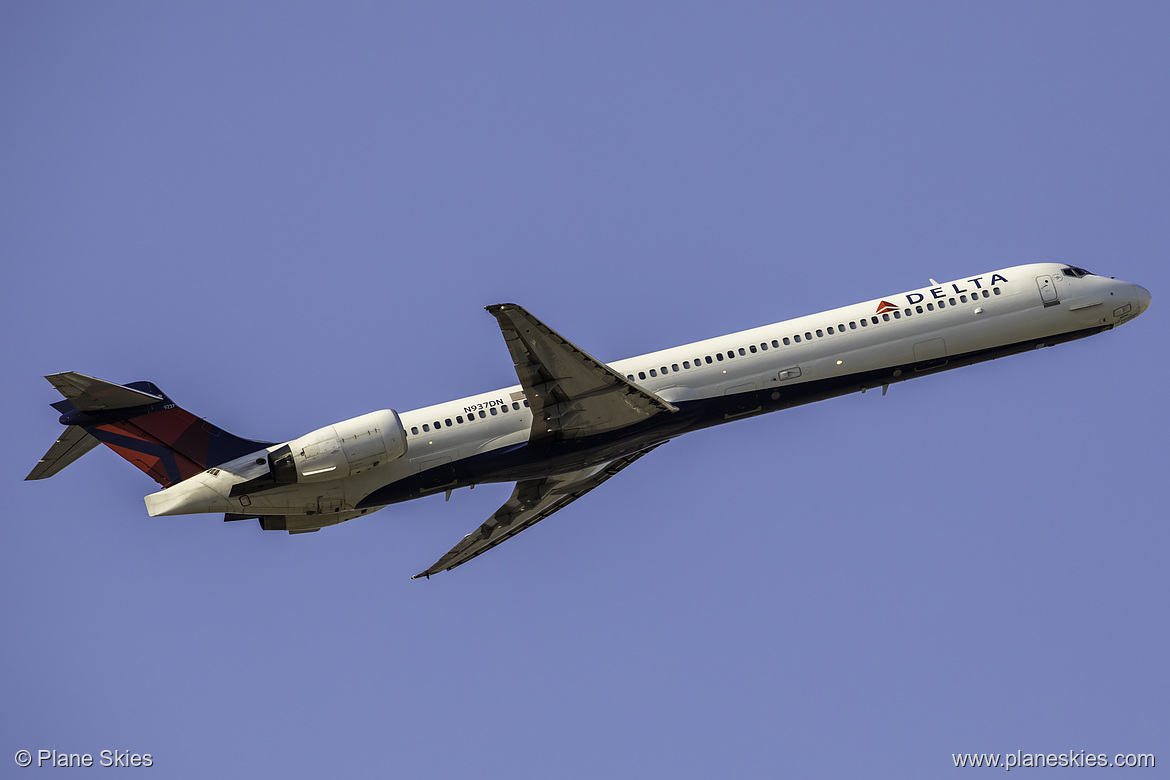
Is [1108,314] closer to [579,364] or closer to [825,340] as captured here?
[825,340]

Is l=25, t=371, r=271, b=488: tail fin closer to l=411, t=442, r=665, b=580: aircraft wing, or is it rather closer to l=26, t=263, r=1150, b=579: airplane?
l=26, t=263, r=1150, b=579: airplane

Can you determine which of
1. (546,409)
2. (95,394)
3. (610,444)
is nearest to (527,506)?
(610,444)

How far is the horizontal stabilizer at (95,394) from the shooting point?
34406mm

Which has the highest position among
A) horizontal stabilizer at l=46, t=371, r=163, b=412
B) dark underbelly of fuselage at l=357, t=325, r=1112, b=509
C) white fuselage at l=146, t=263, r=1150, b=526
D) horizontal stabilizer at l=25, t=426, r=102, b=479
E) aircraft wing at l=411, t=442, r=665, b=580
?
horizontal stabilizer at l=46, t=371, r=163, b=412

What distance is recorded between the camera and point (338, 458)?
1385 inches

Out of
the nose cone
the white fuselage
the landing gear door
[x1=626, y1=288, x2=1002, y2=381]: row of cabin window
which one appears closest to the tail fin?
the white fuselage

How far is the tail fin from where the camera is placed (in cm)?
3603

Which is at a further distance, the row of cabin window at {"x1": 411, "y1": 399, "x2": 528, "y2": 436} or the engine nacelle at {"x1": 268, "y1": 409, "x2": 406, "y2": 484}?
the row of cabin window at {"x1": 411, "y1": 399, "x2": 528, "y2": 436}

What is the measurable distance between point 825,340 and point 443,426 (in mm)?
11972

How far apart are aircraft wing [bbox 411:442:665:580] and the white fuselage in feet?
11.2

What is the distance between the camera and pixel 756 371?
3788cm

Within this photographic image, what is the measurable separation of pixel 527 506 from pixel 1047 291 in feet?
60.2

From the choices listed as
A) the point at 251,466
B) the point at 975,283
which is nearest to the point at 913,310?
the point at 975,283

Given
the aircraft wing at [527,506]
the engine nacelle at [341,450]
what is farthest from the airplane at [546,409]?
the aircraft wing at [527,506]
